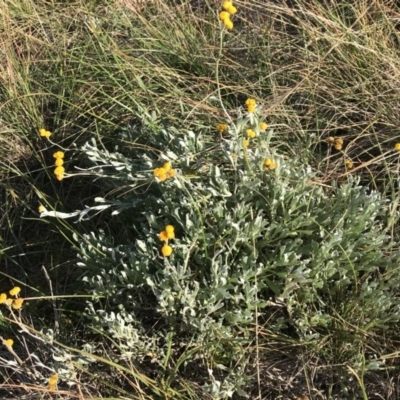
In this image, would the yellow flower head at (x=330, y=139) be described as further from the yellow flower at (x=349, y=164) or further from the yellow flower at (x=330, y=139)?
the yellow flower at (x=349, y=164)

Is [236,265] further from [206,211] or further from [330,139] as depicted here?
[330,139]

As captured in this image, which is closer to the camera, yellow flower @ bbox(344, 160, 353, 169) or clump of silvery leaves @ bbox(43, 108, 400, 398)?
clump of silvery leaves @ bbox(43, 108, 400, 398)

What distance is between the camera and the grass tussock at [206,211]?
1.80 m

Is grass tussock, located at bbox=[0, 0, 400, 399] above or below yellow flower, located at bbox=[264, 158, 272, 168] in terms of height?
below

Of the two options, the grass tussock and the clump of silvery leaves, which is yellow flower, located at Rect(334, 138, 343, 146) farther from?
the clump of silvery leaves

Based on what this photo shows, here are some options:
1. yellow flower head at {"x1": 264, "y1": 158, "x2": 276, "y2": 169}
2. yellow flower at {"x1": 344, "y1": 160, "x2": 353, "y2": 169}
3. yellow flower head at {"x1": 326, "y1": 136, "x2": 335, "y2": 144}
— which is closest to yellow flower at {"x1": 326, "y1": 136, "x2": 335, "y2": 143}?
yellow flower head at {"x1": 326, "y1": 136, "x2": 335, "y2": 144}

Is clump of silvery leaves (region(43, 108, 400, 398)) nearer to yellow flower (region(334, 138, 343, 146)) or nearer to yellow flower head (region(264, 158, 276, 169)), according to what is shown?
yellow flower head (region(264, 158, 276, 169))

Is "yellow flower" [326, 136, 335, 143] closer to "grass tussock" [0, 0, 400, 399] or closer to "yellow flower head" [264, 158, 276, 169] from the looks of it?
"grass tussock" [0, 0, 400, 399]

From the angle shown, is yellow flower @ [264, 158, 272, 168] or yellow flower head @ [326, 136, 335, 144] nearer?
yellow flower @ [264, 158, 272, 168]

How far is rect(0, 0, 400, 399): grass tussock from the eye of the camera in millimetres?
1803

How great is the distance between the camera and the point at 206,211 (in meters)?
1.83

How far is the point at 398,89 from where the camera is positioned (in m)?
2.29

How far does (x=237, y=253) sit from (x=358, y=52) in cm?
104

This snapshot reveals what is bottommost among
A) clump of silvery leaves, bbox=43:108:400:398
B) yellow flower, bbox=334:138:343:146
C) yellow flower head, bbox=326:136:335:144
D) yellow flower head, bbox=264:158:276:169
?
clump of silvery leaves, bbox=43:108:400:398
